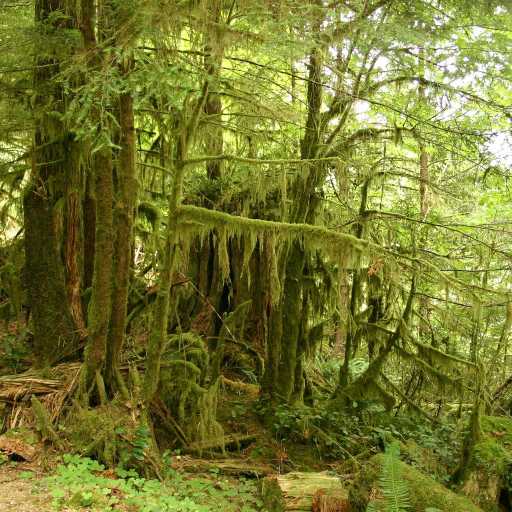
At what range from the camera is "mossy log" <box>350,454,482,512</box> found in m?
5.04

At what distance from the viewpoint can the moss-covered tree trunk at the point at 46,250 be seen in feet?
26.6

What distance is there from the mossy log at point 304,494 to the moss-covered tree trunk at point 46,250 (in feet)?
12.9

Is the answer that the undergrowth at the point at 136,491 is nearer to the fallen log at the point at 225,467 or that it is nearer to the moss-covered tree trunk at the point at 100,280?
the fallen log at the point at 225,467

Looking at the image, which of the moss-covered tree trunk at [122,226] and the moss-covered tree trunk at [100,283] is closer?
the moss-covered tree trunk at [122,226]

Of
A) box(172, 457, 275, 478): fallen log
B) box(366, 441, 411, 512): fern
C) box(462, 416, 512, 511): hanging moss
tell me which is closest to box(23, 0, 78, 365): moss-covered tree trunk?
box(172, 457, 275, 478): fallen log

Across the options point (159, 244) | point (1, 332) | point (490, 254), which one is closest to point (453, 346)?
point (490, 254)

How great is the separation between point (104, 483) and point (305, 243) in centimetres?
340

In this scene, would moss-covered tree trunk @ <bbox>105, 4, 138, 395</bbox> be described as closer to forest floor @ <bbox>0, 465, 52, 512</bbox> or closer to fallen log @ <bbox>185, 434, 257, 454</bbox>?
fallen log @ <bbox>185, 434, 257, 454</bbox>

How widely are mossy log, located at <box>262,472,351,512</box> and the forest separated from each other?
0.02 metres

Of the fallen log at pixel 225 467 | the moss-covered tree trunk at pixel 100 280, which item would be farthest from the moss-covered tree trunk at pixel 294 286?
the moss-covered tree trunk at pixel 100 280

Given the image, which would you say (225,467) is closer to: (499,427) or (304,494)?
(304,494)

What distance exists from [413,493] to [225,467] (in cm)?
300

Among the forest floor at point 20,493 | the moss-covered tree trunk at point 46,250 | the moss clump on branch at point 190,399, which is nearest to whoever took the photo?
the forest floor at point 20,493

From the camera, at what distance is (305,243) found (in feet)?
20.7
